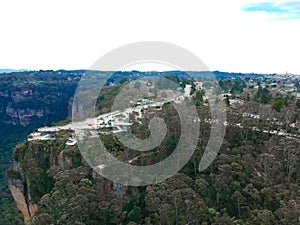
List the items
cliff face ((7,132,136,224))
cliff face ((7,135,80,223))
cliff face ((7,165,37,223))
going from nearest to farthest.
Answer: cliff face ((7,132,136,224))
cliff face ((7,135,80,223))
cliff face ((7,165,37,223))

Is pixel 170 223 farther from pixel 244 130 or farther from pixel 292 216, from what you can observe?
pixel 244 130

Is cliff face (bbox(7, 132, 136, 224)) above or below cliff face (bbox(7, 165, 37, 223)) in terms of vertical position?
above

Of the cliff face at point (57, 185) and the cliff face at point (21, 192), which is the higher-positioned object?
the cliff face at point (57, 185)

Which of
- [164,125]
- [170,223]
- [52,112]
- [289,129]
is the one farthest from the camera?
[52,112]

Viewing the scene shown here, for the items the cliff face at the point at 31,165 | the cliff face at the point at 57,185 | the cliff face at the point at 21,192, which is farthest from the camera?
the cliff face at the point at 21,192

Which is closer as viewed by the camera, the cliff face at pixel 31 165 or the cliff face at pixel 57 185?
the cliff face at pixel 57 185

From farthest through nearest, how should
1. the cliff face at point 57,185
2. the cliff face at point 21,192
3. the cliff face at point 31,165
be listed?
the cliff face at point 21,192 < the cliff face at point 31,165 < the cliff face at point 57,185

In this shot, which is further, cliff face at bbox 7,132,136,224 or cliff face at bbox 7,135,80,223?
A: cliff face at bbox 7,135,80,223

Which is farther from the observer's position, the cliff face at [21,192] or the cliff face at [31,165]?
the cliff face at [21,192]

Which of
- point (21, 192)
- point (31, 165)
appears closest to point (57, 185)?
point (31, 165)

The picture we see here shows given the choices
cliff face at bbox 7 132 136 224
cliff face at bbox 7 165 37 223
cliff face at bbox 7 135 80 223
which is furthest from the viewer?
cliff face at bbox 7 165 37 223

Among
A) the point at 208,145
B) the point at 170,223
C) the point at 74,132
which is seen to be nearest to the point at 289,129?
the point at 208,145
